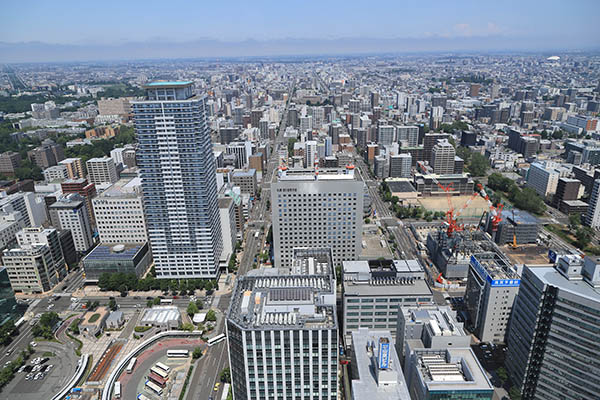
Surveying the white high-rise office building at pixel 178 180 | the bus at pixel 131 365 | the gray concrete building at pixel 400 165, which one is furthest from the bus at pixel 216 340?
the gray concrete building at pixel 400 165

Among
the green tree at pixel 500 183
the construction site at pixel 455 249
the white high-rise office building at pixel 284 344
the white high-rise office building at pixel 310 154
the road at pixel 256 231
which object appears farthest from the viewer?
the white high-rise office building at pixel 310 154

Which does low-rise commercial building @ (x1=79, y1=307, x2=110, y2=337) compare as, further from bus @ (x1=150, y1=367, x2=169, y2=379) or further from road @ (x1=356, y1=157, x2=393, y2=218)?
road @ (x1=356, y1=157, x2=393, y2=218)

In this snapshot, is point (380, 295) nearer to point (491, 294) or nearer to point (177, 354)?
point (491, 294)

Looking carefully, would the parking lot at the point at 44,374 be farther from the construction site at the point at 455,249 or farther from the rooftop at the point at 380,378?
the construction site at the point at 455,249

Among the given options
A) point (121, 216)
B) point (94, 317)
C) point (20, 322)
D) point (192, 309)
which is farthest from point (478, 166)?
point (20, 322)

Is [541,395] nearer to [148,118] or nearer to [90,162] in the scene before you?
[148,118]

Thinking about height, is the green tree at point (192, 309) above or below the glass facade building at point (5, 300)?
below
